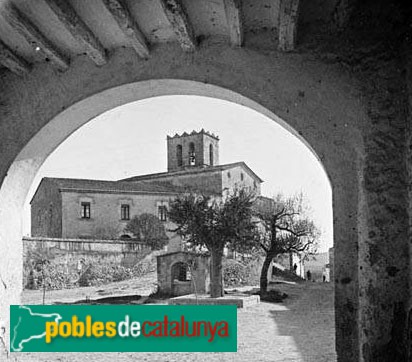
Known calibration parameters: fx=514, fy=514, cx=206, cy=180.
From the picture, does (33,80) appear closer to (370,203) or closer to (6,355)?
(6,355)

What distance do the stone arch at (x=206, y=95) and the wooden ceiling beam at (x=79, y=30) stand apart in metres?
0.13

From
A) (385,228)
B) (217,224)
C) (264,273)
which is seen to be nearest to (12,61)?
(385,228)

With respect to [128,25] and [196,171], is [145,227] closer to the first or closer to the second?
[196,171]

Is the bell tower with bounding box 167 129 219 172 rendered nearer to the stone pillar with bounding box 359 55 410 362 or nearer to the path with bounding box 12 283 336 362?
the path with bounding box 12 283 336 362

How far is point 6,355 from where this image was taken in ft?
11.2

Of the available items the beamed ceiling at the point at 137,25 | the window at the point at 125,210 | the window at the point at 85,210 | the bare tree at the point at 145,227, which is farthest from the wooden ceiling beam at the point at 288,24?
the window at the point at 125,210

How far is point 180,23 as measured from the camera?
110 inches

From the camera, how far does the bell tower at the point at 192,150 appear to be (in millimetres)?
40062

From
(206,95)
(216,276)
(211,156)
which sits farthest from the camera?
(211,156)

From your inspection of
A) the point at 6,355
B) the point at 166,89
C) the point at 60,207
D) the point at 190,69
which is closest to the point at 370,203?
the point at 190,69

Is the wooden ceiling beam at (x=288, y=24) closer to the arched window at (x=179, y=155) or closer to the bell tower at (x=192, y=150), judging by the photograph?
the bell tower at (x=192, y=150)

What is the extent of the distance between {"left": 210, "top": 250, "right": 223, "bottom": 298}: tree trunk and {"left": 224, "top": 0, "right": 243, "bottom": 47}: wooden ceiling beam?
620 inches

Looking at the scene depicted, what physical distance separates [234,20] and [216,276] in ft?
53.4

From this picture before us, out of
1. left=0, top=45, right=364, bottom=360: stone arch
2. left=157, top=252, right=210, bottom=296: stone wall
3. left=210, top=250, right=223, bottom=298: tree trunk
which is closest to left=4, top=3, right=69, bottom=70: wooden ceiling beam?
left=0, top=45, right=364, bottom=360: stone arch
